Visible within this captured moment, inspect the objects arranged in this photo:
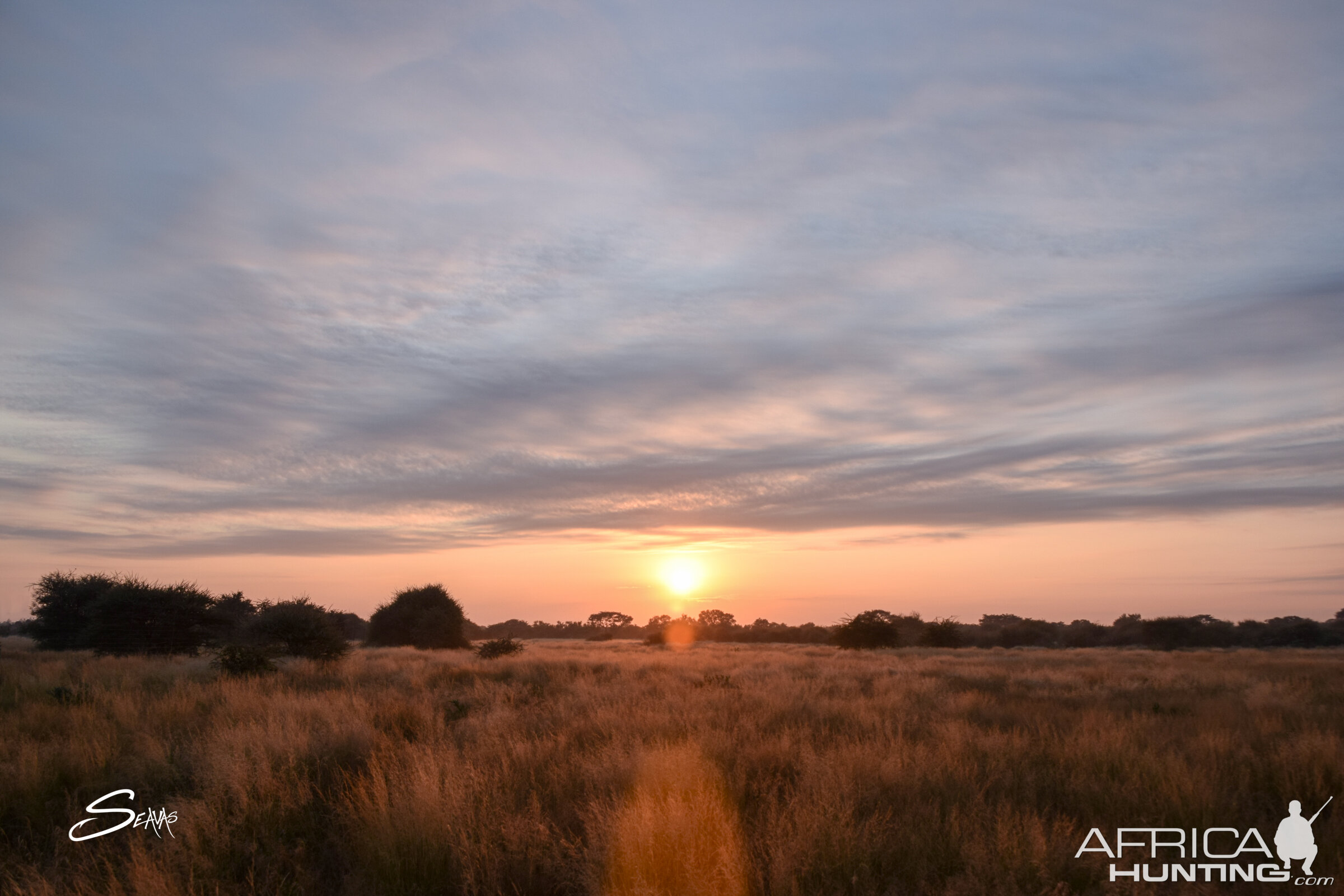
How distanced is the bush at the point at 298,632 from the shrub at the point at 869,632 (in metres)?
30.8

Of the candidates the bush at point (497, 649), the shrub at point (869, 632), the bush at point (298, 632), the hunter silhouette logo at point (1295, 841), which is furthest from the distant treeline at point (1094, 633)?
the hunter silhouette logo at point (1295, 841)

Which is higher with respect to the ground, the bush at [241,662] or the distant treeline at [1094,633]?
the bush at [241,662]

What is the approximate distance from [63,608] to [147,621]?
1110 centimetres

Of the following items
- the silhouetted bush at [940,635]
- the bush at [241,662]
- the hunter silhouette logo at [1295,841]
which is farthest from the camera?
the silhouetted bush at [940,635]

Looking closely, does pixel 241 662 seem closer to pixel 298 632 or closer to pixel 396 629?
pixel 298 632

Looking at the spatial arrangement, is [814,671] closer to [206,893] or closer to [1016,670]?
[1016,670]

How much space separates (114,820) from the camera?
6.76 metres

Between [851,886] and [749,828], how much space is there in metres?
1.18

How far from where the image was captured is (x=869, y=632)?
1758 inches

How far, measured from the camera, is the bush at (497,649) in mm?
29906

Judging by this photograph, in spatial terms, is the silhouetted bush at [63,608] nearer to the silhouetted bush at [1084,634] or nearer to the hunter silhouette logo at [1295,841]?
the hunter silhouette logo at [1295,841]

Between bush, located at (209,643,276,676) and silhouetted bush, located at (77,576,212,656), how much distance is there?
441 inches

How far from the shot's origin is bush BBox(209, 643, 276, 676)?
56.2 feet

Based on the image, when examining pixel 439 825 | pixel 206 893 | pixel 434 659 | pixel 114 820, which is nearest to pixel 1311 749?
pixel 439 825
